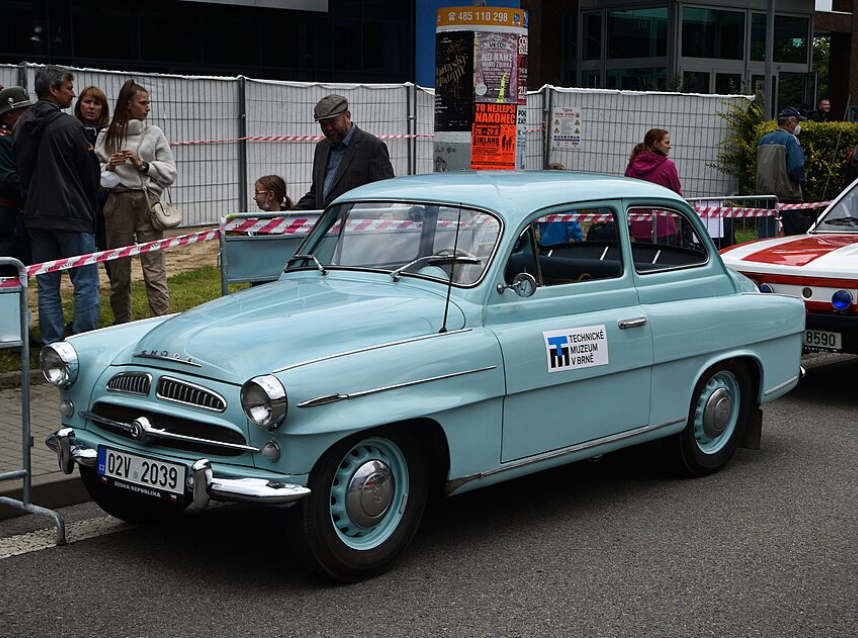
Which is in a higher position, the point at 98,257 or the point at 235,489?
the point at 98,257

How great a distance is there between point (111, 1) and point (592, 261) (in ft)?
61.4

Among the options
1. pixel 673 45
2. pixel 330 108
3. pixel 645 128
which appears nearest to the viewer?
pixel 330 108

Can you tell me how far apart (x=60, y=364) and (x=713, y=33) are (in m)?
27.0

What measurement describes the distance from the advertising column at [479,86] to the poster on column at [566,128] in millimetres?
9492

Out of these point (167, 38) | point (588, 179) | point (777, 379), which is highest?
point (167, 38)

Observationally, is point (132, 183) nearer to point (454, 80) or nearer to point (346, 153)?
point (346, 153)

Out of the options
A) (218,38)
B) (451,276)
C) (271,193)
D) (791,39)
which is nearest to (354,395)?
(451,276)

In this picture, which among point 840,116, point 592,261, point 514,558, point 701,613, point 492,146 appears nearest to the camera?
point 701,613

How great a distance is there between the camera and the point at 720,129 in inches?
788

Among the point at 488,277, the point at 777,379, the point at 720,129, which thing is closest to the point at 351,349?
the point at 488,277

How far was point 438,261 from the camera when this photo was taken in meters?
5.73

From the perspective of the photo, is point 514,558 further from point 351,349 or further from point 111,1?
point 111,1

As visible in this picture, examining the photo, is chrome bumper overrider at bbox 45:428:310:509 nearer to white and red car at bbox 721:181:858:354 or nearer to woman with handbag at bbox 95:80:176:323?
white and red car at bbox 721:181:858:354

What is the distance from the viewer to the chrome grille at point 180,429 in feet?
15.7
